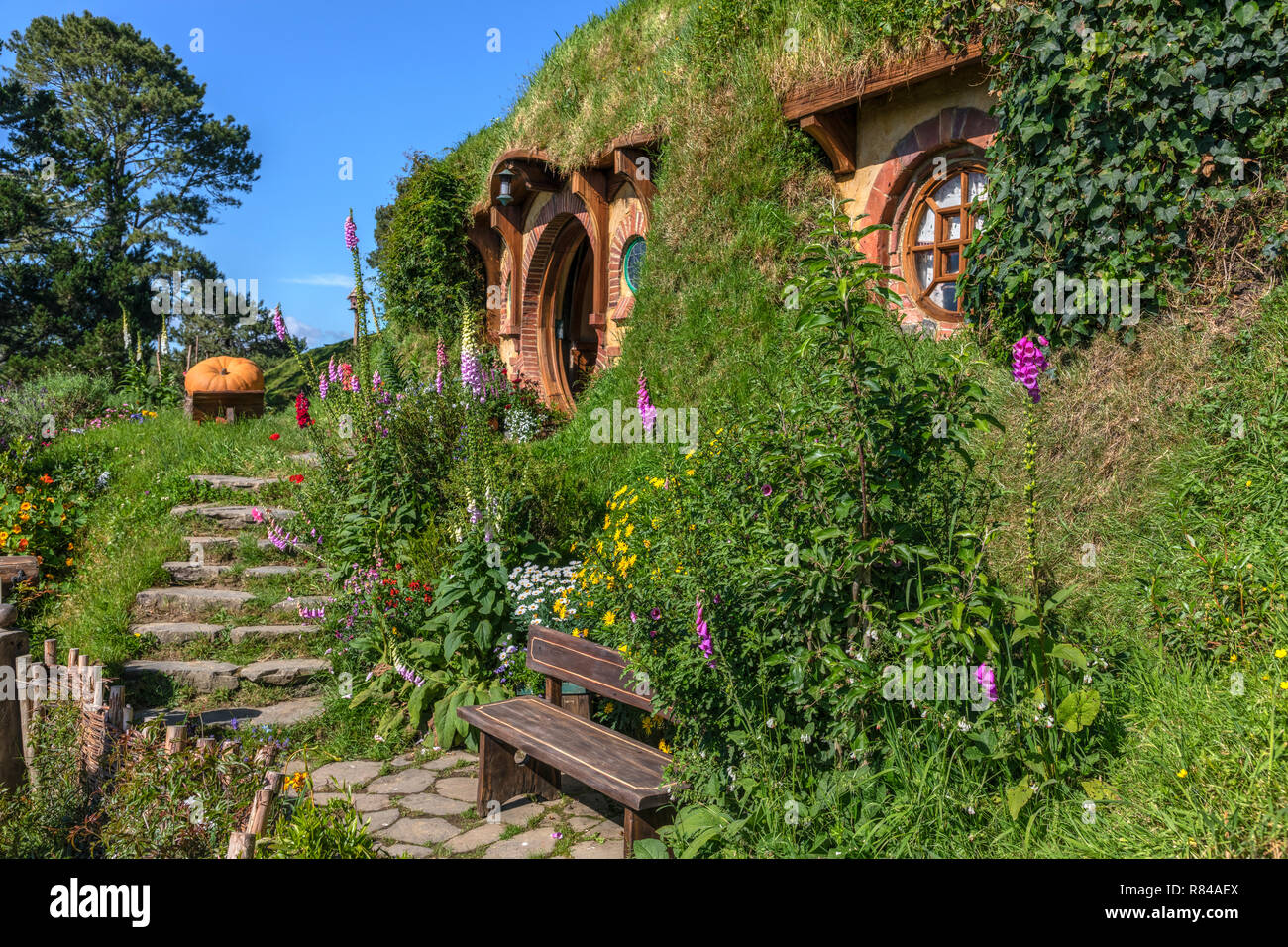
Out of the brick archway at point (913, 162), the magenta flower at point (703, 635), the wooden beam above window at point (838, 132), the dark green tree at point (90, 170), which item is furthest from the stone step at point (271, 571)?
the dark green tree at point (90, 170)

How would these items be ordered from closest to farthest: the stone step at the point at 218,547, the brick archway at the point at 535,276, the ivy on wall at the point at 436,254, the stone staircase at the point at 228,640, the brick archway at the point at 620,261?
the stone staircase at the point at 228,640 → the stone step at the point at 218,547 → the brick archway at the point at 620,261 → the brick archway at the point at 535,276 → the ivy on wall at the point at 436,254

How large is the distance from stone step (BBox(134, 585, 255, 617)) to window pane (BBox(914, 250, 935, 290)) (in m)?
5.88

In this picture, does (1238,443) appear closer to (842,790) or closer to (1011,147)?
(1011,147)

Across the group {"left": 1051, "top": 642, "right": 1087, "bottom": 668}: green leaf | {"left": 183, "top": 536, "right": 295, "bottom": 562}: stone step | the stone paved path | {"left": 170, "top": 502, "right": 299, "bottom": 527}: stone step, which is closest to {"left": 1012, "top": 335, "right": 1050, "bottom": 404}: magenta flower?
{"left": 1051, "top": 642, "right": 1087, "bottom": 668}: green leaf

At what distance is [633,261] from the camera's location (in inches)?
401

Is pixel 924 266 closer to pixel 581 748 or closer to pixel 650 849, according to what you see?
pixel 581 748

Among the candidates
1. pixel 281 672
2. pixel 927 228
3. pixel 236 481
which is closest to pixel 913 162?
pixel 927 228

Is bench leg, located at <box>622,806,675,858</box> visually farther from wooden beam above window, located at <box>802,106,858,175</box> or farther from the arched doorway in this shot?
the arched doorway

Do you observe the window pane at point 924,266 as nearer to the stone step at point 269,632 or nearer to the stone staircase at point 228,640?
the stone staircase at point 228,640

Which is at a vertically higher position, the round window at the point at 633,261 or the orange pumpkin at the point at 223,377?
the round window at the point at 633,261

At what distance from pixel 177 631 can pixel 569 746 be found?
13.7ft

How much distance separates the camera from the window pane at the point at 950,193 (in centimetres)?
682

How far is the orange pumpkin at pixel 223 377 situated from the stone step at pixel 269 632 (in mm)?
6836

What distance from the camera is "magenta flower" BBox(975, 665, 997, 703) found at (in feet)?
9.73
